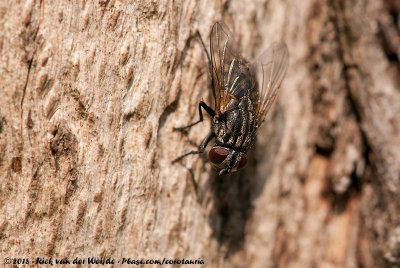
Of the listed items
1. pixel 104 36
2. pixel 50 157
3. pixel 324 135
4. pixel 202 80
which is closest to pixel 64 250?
pixel 50 157

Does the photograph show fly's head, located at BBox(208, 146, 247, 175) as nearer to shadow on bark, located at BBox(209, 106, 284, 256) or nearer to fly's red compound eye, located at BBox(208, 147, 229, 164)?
fly's red compound eye, located at BBox(208, 147, 229, 164)

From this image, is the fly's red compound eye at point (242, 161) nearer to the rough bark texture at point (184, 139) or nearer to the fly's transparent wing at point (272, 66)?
the rough bark texture at point (184, 139)

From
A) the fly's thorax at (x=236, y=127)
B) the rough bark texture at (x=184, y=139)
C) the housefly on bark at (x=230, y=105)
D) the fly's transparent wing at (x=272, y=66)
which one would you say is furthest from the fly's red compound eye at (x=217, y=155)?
the fly's transparent wing at (x=272, y=66)

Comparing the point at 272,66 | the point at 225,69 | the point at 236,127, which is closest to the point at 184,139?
the point at 236,127

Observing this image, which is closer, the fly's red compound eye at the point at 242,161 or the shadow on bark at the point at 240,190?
the fly's red compound eye at the point at 242,161

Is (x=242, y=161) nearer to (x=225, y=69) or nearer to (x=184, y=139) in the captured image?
(x=184, y=139)

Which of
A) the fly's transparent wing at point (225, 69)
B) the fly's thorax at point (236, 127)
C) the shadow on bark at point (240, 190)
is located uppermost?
the fly's transparent wing at point (225, 69)


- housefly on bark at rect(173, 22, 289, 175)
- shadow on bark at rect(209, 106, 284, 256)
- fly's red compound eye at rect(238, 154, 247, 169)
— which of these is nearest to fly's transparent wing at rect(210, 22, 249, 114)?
housefly on bark at rect(173, 22, 289, 175)
